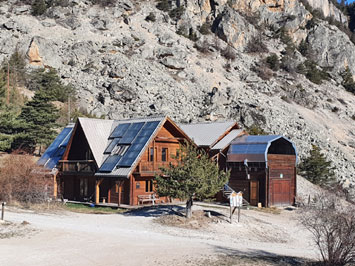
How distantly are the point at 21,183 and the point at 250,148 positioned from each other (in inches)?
685

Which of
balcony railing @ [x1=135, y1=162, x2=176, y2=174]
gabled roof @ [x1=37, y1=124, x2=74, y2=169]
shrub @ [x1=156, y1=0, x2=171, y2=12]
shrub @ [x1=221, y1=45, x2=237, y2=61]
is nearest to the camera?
balcony railing @ [x1=135, y1=162, x2=176, y2=174]

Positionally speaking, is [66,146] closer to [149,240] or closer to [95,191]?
[95,191]

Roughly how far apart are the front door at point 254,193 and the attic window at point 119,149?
34.4 ft

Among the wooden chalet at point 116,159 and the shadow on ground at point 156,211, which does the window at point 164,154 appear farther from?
the shadow on ground at point 156,211

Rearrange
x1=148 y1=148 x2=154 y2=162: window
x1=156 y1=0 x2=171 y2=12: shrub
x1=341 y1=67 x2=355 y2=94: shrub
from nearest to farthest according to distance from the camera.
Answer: x1=148 y1=148 x2=154 y2=162: window
x1=341 y1=67 x2=355 y2=94: shrub
x1=156 y1=0 x2=171 y2=12: shrub

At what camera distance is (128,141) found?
32812 mm

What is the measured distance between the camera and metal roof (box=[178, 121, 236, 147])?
123 feet

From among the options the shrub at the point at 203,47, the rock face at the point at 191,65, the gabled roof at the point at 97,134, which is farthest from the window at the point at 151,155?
the shrub at the point at 203,47

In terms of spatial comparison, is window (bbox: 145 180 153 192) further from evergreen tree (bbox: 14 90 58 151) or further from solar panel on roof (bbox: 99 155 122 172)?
evergreen tree (bbox: 14 90 58 151)

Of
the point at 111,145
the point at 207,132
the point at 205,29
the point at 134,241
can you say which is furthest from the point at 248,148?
the point at 205,29

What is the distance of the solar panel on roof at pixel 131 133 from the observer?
32925 millimetres

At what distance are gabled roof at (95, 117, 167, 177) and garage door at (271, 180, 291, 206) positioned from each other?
34.1 ft

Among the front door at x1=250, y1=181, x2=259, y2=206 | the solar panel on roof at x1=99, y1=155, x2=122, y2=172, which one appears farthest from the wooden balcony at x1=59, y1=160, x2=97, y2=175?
the front door at x1=250, y1=181, x2=259, y2=206

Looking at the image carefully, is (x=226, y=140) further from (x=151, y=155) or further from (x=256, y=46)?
(x=256, y=46)
